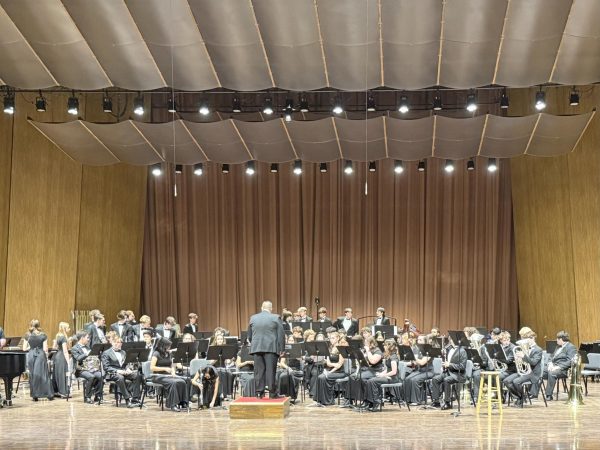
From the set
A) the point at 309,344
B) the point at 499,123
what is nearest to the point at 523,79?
the point at 499,123

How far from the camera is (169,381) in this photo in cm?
1308

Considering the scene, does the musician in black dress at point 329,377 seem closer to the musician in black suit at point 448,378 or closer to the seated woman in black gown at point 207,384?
the musician in black suit at point 448,378

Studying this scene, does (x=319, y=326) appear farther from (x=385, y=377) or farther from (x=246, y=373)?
(x=385, y=377)

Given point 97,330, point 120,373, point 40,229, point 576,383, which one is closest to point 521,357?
point 576,383

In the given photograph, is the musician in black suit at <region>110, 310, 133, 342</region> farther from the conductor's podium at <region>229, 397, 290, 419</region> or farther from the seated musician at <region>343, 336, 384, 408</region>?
the conductor's podium at <region>229, 397, 290, 419</region>

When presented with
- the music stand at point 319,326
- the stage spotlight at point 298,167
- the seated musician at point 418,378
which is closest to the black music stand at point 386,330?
the music stand at point 319,326

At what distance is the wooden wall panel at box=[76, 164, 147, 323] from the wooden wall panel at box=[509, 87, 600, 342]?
397 inches

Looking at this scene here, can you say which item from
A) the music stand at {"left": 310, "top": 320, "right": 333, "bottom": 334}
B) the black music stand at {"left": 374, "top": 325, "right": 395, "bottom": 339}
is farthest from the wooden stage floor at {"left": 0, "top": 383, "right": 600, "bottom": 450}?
the music stand at {"left": 310, "top": 320, "right": 333, "bottom": 334}

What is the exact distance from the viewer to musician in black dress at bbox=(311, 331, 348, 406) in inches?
535

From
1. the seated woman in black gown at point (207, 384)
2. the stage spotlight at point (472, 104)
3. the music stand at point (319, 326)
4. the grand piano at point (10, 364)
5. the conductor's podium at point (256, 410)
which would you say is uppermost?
the stage spotlight at point (472, 104)

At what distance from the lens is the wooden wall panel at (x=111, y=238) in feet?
65.4

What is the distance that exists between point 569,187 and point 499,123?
11.9 ft

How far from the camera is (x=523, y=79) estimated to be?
1474 centimetres

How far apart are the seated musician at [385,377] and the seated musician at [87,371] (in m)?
4.35
